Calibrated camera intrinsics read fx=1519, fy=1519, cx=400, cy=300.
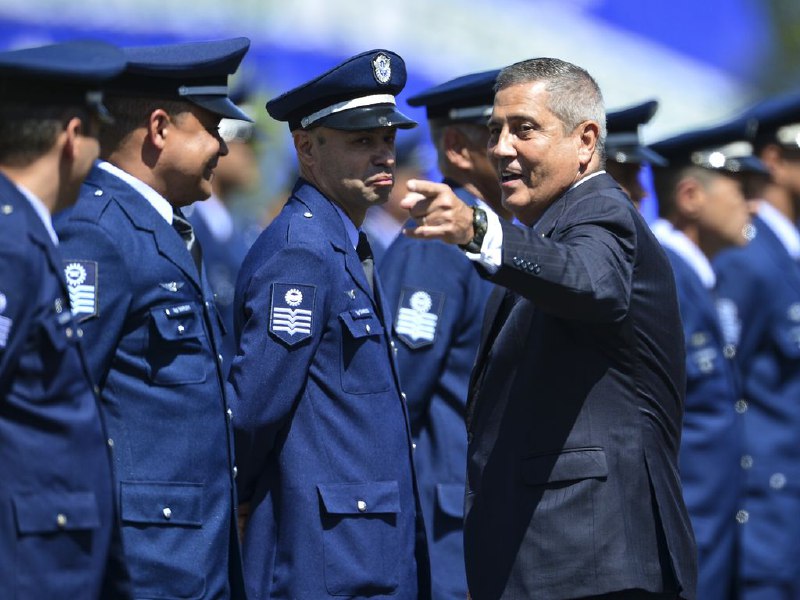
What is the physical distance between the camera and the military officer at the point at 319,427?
472 centimetres

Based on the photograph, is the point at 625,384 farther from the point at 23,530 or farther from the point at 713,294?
the point at 713,294

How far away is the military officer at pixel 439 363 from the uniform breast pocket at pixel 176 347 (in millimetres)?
1330

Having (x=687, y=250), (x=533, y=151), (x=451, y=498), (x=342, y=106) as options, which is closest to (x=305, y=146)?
(x=342, y=106)

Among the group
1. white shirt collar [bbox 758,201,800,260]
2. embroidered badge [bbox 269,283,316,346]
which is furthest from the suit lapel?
white shirt collar [bbox 758,201,800,260]

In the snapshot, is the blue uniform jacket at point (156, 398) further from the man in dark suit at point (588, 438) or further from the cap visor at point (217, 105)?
the man in dark suit at point (588, 438)

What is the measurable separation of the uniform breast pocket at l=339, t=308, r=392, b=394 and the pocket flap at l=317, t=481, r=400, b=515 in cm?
30

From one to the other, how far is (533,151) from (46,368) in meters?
1.66

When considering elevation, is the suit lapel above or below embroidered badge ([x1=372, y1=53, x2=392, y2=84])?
below

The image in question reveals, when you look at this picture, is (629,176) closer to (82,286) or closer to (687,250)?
(687,250)

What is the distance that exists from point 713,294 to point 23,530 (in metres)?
4.95

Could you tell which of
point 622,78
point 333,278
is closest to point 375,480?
point 333,278

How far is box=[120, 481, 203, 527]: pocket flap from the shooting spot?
4391 mm

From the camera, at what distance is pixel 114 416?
441cm

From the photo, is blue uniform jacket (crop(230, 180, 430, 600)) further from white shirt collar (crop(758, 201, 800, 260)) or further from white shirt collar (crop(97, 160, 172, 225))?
white shirt collar (crop(758, 201, 800, 260))
